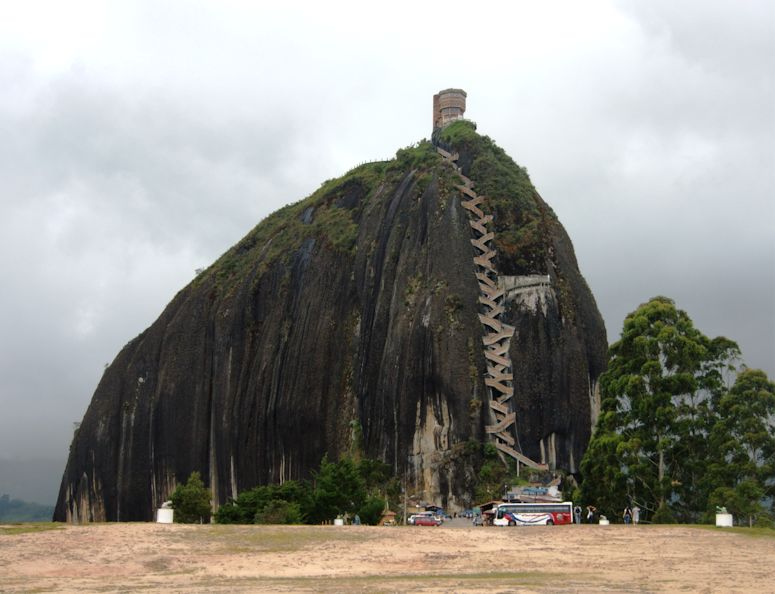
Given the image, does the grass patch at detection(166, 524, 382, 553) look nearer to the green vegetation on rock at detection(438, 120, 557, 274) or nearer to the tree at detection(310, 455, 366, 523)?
the tree at detection(310, 455, 366, 523)

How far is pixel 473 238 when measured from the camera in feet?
227

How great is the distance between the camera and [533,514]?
45.5 metres

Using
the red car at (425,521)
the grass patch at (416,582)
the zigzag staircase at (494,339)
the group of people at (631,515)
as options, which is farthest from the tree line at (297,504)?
the grass patch at (416,582)

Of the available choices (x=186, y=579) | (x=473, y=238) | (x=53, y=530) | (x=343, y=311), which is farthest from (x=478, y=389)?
(x=186, y=579)

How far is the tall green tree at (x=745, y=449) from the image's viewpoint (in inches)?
1751

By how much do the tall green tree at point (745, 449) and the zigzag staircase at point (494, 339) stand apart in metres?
16.6

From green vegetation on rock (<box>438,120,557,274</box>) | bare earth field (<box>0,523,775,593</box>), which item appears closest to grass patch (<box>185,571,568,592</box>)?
bare earth field (<box>0,523,775,593</box>)

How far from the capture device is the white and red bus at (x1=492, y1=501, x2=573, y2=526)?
45.1 metres

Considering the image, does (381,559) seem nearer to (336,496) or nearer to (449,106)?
(336,496)

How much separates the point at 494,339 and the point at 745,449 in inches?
839

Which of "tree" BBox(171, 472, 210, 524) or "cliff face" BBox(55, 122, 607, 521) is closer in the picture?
"tree" BBox(171, 472, 210, 524)

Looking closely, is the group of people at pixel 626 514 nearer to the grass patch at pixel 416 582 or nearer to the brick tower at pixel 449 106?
the grass patch at pixel 416 582

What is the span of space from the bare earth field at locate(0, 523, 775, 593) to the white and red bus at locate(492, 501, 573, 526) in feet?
17.9

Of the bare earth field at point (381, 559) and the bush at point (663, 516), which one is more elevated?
the bush at point (663, 516)
